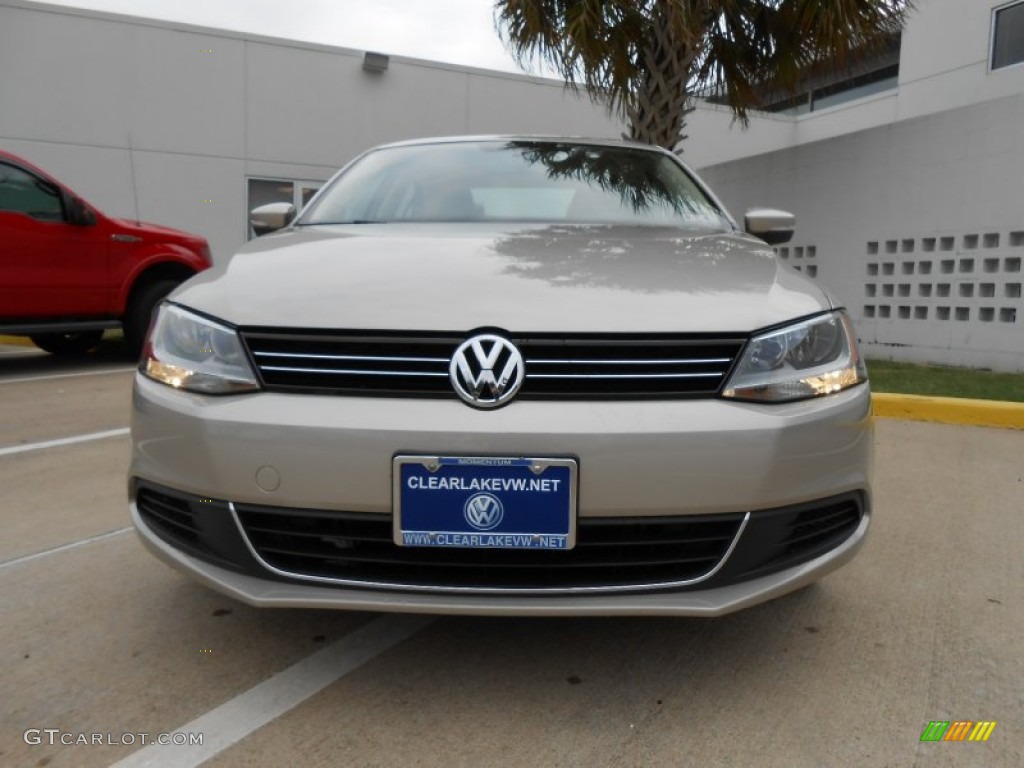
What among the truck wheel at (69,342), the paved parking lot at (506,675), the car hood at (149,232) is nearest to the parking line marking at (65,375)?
Answer: the truck wheel at (69,342)

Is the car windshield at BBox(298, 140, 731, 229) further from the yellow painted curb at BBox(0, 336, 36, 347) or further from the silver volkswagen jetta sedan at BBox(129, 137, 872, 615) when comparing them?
the yellow painted curb at BBox(0, 336, 36, 347)

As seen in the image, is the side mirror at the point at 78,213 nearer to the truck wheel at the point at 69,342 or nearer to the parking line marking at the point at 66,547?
the truck wheel at the point at 69,342

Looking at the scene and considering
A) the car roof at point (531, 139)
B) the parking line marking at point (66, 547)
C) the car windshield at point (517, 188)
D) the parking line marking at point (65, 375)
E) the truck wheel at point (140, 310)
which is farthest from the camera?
the truck wheel at point (140, 310)

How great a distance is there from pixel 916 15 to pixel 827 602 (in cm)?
1235

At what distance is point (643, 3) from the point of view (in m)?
6.88

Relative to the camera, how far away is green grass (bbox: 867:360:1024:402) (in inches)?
210

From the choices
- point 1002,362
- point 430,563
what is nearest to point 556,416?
point 430,563

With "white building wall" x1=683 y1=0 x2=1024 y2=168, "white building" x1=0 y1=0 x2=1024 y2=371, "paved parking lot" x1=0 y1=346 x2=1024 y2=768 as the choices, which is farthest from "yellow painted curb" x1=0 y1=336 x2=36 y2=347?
"white building wall" x1=683 y1=0 x2=1024 y2=168

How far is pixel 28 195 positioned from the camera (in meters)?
6.04

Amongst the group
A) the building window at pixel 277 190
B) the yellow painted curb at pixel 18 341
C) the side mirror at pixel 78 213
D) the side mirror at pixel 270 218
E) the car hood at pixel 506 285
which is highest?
the building window at pixel 277 190

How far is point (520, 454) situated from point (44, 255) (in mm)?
5902

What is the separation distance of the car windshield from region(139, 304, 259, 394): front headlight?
0.92m

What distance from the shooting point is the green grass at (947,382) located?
5.34m

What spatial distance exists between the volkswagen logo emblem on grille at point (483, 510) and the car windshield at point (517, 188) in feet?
4.13
